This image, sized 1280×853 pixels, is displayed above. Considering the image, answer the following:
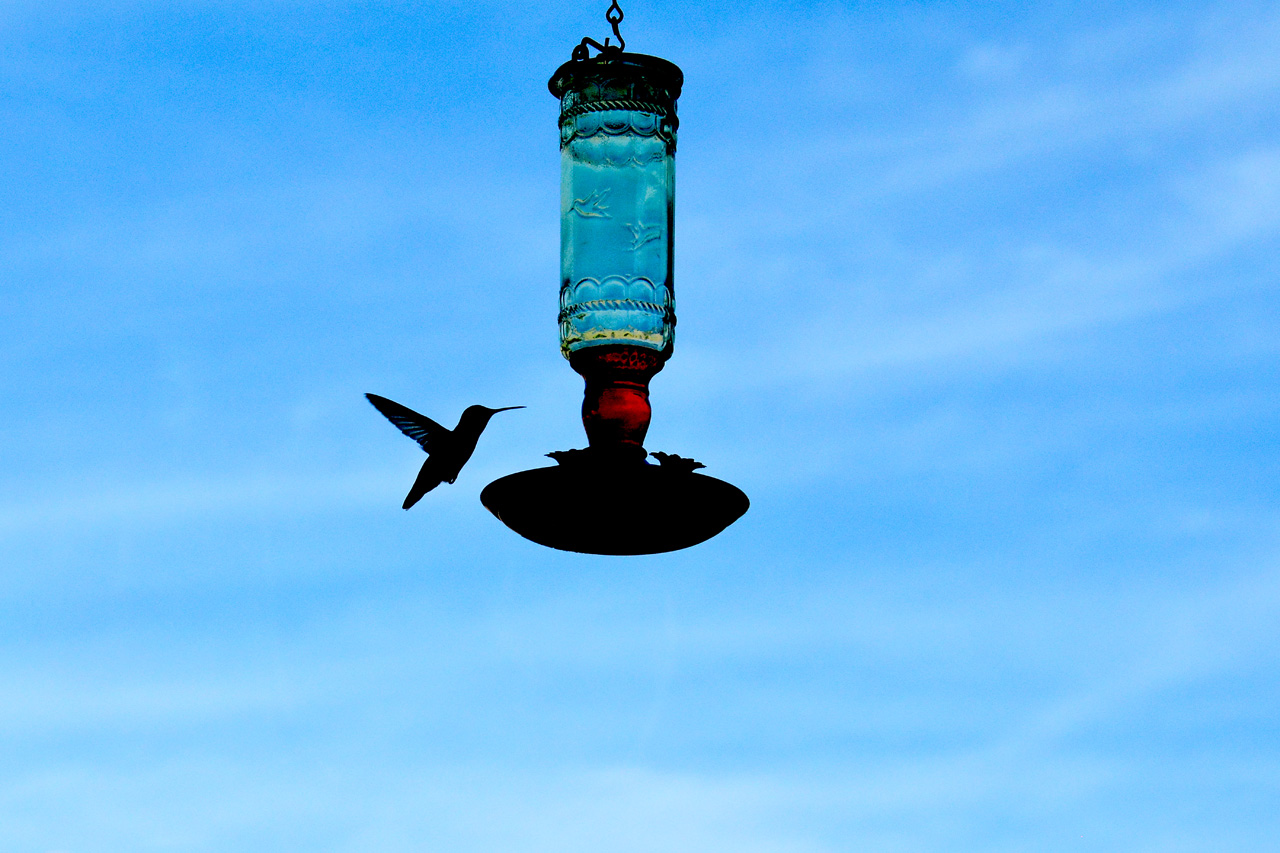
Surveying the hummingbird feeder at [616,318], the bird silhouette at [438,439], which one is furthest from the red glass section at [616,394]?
the bird silhouette at [438,439]

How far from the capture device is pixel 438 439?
22.7 feet

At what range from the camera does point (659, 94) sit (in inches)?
278

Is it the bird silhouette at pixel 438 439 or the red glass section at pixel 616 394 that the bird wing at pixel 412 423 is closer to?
the bird silhouette at pixel 438 439

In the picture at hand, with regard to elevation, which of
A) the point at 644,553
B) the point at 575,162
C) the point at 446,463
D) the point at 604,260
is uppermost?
the point at 575,162

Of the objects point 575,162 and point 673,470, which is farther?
point 575,162

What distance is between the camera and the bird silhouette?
6820 millimetres

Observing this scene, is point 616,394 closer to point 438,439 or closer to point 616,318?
point 616,318

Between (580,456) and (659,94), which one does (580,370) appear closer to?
(580,456)

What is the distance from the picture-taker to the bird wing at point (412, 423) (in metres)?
6.92

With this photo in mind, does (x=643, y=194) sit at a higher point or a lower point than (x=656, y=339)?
higher

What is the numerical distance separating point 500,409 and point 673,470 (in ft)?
2.79

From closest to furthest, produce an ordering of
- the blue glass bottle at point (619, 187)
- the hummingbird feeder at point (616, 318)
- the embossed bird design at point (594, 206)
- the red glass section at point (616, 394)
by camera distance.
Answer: the hummingbird feeder at point (616, 318), the red glass section at point (616, 394), the blue glass bottle at point (619, 187), the embossed bird design at point (594, 206)

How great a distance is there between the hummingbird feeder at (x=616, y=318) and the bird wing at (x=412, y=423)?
1.87 ft

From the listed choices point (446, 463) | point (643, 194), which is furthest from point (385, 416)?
point (643, 194)
